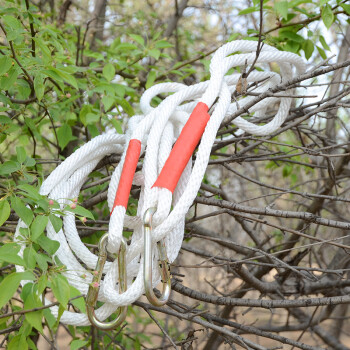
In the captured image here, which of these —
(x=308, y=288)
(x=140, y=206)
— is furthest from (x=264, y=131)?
(x=308, y=288)

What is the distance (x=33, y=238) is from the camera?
0.82 meters

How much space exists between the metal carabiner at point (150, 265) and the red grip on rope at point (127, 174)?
70 mm

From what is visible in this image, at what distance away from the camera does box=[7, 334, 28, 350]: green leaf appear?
0.85m

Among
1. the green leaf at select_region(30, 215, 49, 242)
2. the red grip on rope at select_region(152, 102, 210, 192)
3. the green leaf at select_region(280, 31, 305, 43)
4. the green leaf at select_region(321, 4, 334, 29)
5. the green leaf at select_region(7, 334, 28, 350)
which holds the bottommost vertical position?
the green leaf at select_region(7, 334, 28, 350)

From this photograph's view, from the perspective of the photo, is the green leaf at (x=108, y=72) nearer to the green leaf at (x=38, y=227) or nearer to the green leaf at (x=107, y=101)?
the green leaf at (x=107, y=101)

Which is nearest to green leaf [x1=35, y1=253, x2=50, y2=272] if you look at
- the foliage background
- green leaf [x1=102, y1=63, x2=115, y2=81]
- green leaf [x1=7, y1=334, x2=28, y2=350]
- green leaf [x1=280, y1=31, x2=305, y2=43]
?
the foliage background

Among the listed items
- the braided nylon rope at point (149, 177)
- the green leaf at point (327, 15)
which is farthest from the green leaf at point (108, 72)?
the green leaf at point (327, 15)

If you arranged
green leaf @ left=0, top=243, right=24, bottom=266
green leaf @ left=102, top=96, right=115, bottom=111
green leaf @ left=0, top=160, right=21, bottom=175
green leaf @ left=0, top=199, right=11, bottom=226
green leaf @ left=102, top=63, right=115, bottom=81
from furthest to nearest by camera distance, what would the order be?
green leaf @ left=102, top=63, right=115, bottom=81
green leaf @ left=102, top=96, right=115, bottom=111
green leaf @ left=0, top=160, right=21, bottom=175
green leaf @ left=0, top=199, right=11, bottom=226
green leaf @ left=0, top=243, right=24, bottom=266

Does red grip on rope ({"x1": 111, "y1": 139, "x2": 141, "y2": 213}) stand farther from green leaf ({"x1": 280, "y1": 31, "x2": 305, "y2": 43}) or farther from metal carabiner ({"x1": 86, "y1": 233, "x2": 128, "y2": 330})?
green leaf ({"x1": 280, "y1": 31, "x2": 305, "y2": 43})

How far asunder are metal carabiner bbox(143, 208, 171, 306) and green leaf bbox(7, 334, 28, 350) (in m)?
0.25

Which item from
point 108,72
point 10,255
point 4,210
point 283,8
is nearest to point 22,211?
point 4,210

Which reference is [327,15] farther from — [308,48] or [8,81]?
[8,81]

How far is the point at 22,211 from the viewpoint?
872 mm

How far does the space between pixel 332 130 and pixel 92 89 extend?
1.29 metres
